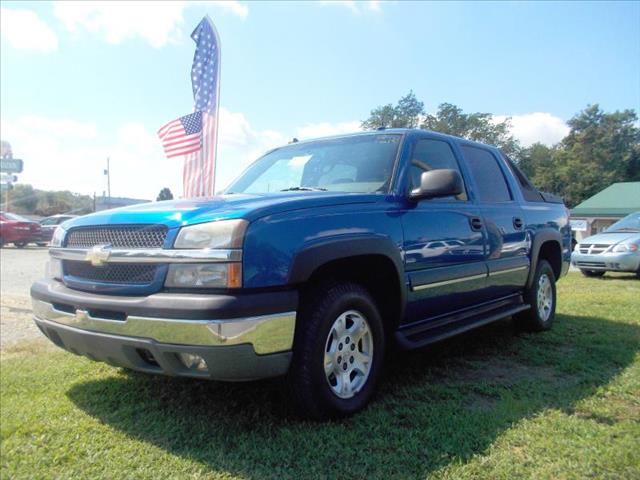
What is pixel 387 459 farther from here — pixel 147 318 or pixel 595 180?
pixel 595 180

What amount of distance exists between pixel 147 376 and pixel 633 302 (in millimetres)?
6575

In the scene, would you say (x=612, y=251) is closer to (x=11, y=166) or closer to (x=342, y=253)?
(x=342, y=253)

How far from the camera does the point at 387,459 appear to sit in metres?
2.45

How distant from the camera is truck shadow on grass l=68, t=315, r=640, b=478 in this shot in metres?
2.46

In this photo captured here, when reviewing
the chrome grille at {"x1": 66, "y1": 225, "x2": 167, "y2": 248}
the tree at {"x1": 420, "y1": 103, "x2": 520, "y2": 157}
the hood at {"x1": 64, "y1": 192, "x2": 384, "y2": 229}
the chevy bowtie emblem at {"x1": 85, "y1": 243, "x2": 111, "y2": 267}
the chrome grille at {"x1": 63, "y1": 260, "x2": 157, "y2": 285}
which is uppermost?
the tree at {"x1": 420, "y1": 103, "x2": 520, "y2": 157}

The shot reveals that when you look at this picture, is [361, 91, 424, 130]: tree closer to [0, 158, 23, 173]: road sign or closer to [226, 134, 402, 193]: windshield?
[0, 158, 23, 173]: road sign

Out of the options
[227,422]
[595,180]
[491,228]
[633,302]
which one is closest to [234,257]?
[227,422]

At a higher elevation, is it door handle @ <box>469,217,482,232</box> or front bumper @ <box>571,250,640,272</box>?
door handle @ <box>469,217,482,232</box>

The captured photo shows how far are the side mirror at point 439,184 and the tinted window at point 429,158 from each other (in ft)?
0.84

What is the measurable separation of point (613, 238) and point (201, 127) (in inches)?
349

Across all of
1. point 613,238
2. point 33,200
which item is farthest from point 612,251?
point 33,200

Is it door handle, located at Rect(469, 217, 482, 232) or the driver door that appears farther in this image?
door handle, located at Rect(469, 217, 482, 232)

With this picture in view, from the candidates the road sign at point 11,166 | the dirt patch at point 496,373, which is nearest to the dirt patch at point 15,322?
the dirt patch at point 496,373

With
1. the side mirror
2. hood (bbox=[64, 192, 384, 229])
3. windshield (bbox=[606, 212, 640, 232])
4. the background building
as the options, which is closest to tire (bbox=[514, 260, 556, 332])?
the side mirror
